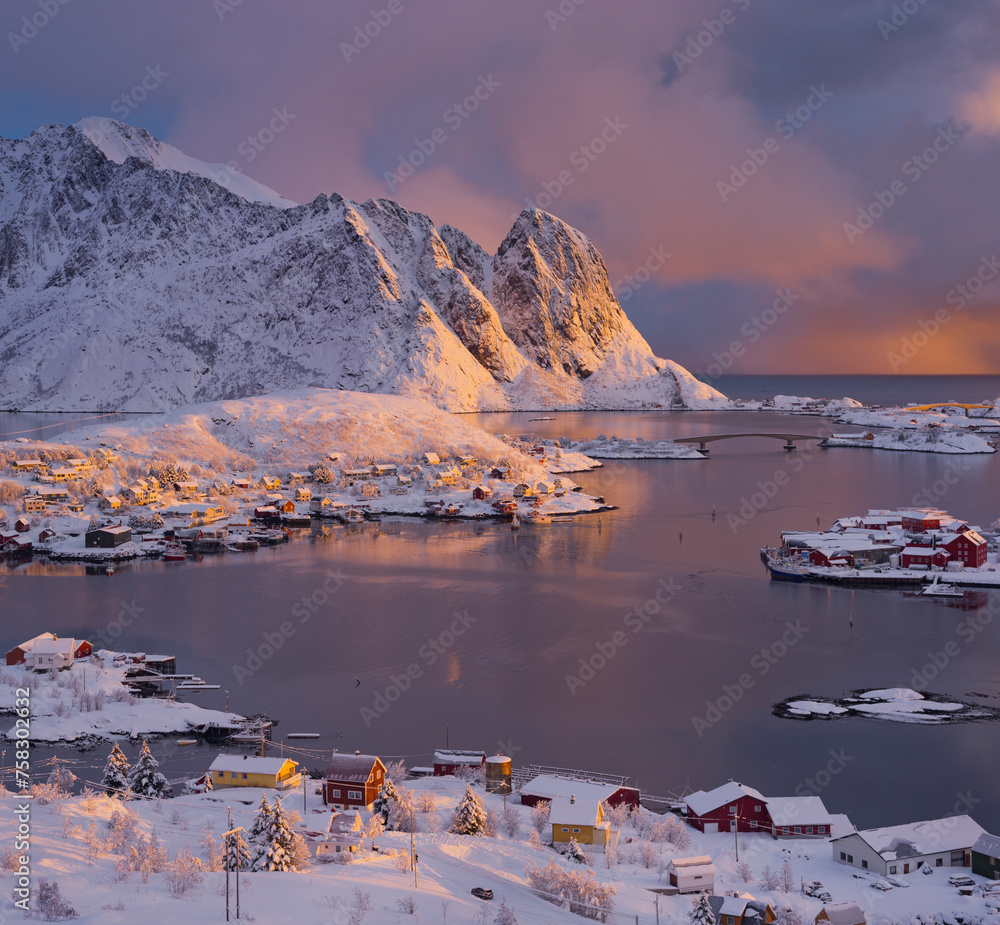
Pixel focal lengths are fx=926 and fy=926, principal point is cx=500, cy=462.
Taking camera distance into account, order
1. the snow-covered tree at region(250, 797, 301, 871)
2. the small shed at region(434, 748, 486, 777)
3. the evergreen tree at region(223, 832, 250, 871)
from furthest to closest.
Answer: the small shed at region(434, 748, 486, 777) → the snow-covered tree at region(250, 797, 301, 871) → the evergreen tree at region(223, 832, 250, 871)

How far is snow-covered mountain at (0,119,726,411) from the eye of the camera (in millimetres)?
75312

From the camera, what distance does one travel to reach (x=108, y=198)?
9312 centimetres

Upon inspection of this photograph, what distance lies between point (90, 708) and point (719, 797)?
27.5 ft

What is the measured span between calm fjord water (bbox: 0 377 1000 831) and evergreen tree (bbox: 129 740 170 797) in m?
1.02

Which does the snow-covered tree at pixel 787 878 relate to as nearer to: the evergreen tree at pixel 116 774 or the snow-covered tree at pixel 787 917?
the snow-covered tree at pixel 787 917

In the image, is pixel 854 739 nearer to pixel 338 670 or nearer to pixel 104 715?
pixel 338 670

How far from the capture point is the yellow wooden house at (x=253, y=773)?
9.98 metres

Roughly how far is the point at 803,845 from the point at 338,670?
301 inches

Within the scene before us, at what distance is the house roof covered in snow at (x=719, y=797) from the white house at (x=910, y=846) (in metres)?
0.99

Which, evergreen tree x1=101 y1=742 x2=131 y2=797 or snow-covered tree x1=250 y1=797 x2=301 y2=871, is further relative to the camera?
evergreen tree x1=101 y1=742 x2=131 y2=797

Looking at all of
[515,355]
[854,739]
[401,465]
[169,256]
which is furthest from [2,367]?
[854,739]

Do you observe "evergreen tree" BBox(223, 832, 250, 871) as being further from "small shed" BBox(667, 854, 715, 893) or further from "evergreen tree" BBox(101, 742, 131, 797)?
"small shed" BBox(667, 854, 715, 893)

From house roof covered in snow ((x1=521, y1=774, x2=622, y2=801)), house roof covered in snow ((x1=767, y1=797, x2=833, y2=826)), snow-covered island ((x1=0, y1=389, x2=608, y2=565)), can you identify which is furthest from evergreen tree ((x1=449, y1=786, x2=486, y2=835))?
snow-covered island ((x1=0, y1=389, x2=608, y2=565))

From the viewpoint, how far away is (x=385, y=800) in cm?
907
